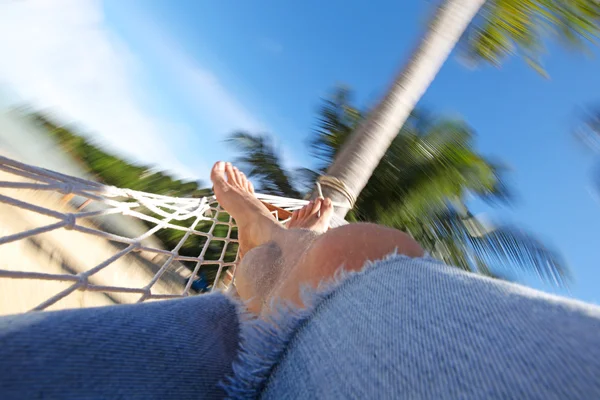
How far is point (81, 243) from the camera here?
1900 millimetres

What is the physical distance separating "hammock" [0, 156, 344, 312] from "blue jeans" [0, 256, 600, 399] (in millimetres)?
203

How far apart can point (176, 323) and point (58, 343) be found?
0.11m

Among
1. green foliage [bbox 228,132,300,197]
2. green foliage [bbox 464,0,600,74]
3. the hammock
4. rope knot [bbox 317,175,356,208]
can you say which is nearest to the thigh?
the hammock

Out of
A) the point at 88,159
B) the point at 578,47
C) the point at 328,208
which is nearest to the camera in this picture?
the point at 328,208

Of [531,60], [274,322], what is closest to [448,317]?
[274,322]

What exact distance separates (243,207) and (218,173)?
1.02 feet

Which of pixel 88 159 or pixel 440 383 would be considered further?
pixel 88 159

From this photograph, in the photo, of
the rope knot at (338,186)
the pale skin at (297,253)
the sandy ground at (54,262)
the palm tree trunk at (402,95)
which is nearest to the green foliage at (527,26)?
the palm tree trunk at (402,95)

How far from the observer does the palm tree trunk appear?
173cm

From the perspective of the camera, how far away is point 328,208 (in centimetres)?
141

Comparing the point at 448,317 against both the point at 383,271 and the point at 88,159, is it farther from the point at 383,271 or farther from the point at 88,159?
the point at 88,159

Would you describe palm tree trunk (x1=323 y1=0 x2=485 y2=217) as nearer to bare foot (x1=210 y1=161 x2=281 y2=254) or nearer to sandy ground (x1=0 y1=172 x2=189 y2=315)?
bare foot (x1=210 y1=161 x2=281 y2=254)

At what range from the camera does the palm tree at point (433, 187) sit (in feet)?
9.29

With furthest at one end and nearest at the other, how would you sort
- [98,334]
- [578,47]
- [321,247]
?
1. [578,47]
2. [321,247]
3. [98,334]
